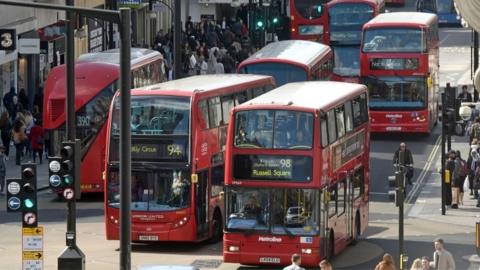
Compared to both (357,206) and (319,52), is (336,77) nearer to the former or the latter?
(319,52)

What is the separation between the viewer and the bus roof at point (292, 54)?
173ft

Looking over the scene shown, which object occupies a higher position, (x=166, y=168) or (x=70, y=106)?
(x=70, y=106)

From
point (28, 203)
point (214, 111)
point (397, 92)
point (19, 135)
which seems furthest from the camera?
point (397, 92)

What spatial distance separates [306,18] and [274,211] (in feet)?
141

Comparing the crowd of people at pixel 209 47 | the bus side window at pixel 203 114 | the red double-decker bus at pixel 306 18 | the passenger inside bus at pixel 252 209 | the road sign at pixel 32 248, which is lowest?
the crowd of people at pixel 209 47

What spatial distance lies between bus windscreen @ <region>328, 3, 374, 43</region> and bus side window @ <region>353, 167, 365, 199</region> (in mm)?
27640

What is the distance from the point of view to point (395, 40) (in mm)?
58281

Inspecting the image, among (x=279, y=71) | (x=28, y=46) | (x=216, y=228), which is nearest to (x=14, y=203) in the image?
(x=216, y=228)

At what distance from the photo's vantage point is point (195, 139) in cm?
3744

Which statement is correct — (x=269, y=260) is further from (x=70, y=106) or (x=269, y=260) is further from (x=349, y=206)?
(x=70, y=106)

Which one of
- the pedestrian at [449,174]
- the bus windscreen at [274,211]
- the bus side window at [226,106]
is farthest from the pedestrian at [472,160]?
the bus windscreen at [274,211]

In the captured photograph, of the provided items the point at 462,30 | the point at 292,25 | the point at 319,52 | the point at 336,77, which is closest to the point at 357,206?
the point at 319,52

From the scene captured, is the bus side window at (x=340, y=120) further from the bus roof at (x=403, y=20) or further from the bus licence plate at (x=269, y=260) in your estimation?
the bus roof at (x=403, y=20)

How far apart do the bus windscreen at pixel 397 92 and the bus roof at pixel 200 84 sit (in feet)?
49.6
